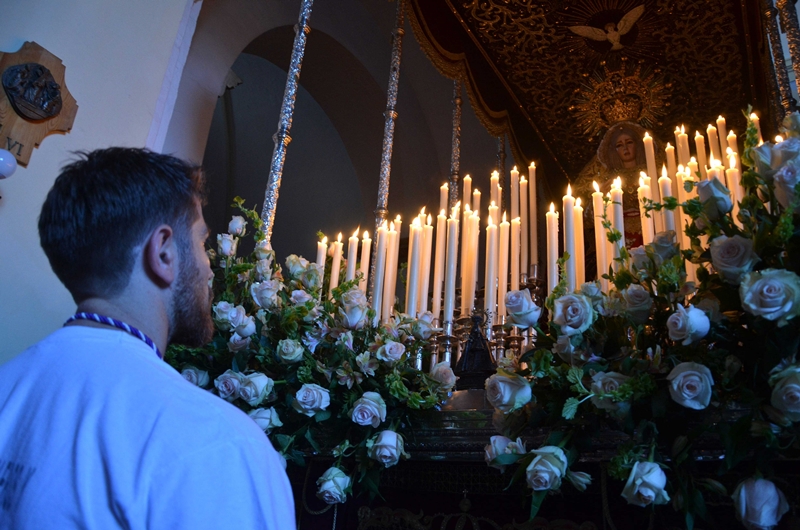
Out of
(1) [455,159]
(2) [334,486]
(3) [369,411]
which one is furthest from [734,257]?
(1) [455,159]

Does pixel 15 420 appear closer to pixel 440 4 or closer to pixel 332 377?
pixel 332 377

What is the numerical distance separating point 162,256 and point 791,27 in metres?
2.22

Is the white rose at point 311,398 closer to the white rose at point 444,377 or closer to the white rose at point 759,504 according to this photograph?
the white rose at point 444,377

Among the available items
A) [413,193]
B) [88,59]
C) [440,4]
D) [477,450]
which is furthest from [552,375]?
[413,193]

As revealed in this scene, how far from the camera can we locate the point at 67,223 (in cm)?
92

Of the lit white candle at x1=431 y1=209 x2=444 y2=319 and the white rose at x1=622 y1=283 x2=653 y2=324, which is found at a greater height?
the lit white candle at x1=431 y1=209 x2=444 y2=319

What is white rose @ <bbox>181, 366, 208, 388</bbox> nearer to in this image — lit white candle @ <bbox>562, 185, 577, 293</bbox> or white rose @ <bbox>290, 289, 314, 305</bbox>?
white rose @ <bbox>290, 289, 314, 305</bbox>

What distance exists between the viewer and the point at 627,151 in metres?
3.53

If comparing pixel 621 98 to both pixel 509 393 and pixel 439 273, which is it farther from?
pixel 509 393

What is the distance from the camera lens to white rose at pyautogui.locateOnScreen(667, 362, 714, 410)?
0.97 meters

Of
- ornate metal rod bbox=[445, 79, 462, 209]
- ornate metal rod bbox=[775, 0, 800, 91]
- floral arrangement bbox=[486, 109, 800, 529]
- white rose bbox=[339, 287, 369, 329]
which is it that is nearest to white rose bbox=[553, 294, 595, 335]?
floral arrangement bbox=[486, 109, 800, 529]

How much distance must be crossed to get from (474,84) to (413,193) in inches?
53.2

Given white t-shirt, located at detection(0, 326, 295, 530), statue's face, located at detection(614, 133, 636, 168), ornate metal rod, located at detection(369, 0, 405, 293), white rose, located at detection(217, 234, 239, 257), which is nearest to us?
white t-shirt, located at detection(0, 326, 295, 530)

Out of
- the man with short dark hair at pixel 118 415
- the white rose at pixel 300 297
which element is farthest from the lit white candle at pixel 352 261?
the man with short dark hair at pixel 118 415
